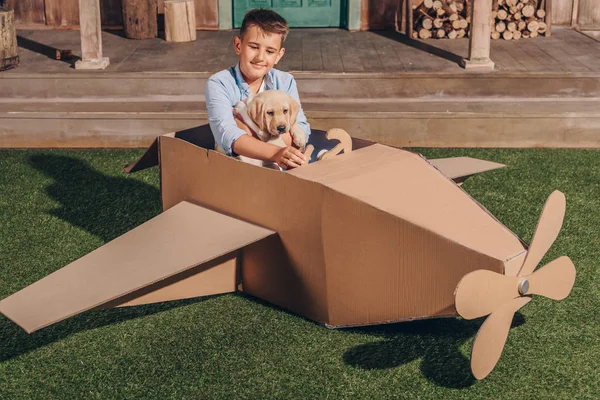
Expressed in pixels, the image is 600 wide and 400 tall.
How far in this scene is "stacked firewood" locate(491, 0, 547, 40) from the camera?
8.27 metres

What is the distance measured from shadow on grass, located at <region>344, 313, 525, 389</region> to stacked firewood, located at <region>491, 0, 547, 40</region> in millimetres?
5026

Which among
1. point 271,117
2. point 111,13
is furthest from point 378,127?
point 111,13

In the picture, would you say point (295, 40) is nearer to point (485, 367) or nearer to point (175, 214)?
point (175, 214)

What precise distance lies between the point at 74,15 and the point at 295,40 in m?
2.31

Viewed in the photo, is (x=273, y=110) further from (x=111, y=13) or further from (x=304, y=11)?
(x=111, y=13)

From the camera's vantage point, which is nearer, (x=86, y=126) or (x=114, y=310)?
(x=114, y=310)

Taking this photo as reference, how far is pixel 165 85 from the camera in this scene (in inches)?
273

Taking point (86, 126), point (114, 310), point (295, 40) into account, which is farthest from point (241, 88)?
point (295, 40)

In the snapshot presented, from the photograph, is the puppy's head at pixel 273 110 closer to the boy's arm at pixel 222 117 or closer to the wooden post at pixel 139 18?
the boy's arm at pixel 222 117

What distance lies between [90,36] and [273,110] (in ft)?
12.4

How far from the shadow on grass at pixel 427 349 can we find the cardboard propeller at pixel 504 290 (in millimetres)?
230

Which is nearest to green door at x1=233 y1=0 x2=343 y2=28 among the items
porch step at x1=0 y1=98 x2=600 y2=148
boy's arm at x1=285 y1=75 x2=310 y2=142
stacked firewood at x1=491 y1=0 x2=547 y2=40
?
stacked firewood at x1=491 y1=0 x2=547 y2=40

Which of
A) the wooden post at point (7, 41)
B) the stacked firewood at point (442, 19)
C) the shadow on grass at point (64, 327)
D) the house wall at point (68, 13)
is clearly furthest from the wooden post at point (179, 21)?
the shadow on grass at point (64, 327)

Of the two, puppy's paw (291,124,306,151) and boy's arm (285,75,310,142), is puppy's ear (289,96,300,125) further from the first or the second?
boy's arm (285,75,310,142)
